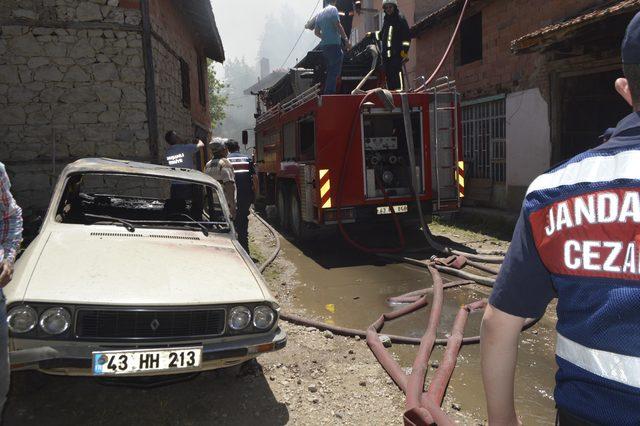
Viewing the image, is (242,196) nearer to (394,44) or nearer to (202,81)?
(394,44)

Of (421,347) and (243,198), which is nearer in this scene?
(421,347)

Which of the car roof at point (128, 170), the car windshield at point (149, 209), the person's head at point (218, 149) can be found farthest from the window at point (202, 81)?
the car roof at point (128, 170)

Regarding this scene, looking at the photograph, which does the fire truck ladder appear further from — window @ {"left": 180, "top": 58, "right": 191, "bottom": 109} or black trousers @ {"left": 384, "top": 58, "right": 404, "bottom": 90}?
window @ {"left": 180, "top": 58, "right": 191, "bottom": 109}

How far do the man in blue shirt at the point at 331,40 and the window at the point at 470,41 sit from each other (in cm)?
641

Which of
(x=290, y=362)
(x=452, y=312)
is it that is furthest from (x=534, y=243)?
(x=452, y=312)

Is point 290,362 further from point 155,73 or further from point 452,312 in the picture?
point 155,73

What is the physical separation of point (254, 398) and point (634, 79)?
286cm

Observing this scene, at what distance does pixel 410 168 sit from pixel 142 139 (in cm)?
487

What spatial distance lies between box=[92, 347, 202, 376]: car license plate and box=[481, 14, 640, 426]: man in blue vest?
193 centimetres

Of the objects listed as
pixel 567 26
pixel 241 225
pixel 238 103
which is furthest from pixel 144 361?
pixel 238 103

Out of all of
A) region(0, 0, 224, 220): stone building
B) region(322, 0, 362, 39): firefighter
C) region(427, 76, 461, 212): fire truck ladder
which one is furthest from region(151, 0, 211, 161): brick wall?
region(427, 76, 461, 212): fire truck ladder

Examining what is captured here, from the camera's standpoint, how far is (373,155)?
26.2 feet

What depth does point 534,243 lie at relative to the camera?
116cm

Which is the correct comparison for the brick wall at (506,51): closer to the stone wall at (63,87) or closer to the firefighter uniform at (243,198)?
the firefighter uniform at (243,198)
